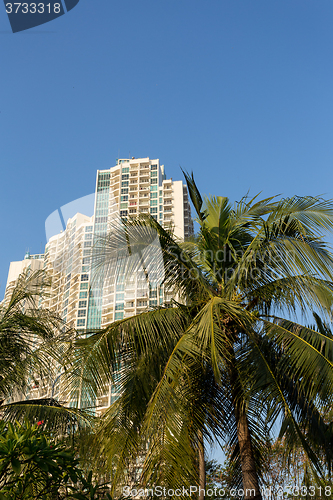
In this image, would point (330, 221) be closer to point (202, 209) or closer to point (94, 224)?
point (202, 209)

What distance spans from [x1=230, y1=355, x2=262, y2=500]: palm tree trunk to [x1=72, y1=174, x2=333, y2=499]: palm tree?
15 mm

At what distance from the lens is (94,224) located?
79.3m

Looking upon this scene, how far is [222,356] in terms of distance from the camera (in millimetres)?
7707

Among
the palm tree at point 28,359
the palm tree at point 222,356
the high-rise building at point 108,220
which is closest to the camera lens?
the palm tree at point 222,356

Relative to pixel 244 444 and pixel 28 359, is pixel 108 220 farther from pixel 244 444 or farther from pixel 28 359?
pixel 244 444

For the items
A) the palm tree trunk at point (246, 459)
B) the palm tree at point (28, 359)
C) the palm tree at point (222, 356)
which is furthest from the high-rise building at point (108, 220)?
the palm tree trunk at point (246, 459)

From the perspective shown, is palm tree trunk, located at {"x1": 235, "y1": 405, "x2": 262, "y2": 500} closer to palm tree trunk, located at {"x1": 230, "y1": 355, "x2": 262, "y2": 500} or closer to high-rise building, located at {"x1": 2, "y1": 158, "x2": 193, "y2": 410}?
palm tree trunk, located at {"x1": 230, "y1": 355, "x2": 262, "y2": 500}

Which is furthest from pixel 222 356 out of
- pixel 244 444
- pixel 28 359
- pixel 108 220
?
pixel 108 220

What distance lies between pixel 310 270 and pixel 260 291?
1126mm

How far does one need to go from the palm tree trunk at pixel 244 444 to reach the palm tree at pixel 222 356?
2 cm

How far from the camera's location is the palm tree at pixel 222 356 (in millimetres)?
6574

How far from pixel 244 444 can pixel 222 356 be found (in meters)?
1.35

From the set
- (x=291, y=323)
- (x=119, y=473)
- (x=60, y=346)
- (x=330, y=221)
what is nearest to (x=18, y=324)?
(x=60, y=346)

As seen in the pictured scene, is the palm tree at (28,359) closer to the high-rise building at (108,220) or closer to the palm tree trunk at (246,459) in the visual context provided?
the palm tree trunk at (246,459)
